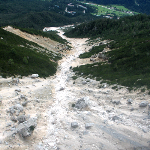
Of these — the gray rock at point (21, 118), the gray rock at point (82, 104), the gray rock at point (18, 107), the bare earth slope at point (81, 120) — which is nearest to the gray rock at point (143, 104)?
the bare earth slope at point (81, 120)

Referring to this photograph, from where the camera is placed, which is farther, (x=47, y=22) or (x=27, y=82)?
(x=47, y=22)

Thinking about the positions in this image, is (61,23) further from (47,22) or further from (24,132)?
(24,132)

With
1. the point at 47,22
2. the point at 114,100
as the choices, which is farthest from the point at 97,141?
the point at 47,22

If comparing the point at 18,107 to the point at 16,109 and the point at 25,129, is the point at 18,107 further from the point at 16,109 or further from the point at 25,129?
the point at 25,129

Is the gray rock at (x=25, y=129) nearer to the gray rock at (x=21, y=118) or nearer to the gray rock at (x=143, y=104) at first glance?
the gray rock at (x=21, y=118)

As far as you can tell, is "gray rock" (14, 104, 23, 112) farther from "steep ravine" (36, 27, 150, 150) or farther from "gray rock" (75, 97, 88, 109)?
"gray rock" (75, 97, 88, 109)

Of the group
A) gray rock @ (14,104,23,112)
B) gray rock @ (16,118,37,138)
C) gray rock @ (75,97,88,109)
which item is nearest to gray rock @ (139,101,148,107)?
gray rock @ (75,97,88,109)

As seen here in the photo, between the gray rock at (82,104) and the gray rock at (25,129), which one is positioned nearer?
the gray rock at (25,129)

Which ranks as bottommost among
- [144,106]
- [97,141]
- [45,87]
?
[45,87]
